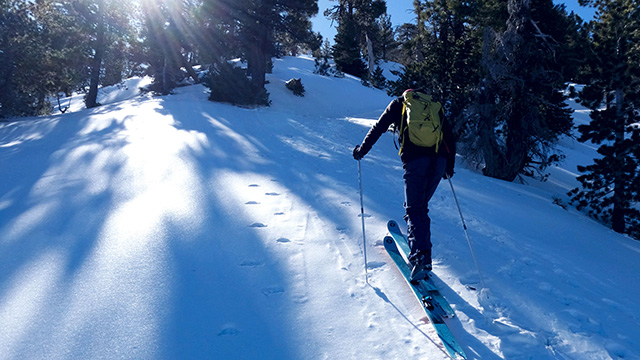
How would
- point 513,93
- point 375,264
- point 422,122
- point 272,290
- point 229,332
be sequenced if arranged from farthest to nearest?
point 513,93
point 375,264
point 422,122
point 272,290
point 229,332

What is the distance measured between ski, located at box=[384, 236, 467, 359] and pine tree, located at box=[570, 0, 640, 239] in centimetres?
970

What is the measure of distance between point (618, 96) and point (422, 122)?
386 inches

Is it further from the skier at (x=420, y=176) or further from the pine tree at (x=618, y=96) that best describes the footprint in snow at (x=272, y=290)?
the pine tree at (x=618, y=96)

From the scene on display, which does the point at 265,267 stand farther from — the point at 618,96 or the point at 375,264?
the point at 618,96

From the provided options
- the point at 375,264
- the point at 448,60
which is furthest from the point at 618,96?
the point at 375,264

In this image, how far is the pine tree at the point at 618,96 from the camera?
9.46 m

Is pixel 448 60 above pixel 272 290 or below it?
above

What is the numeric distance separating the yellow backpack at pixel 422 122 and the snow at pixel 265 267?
1.43 metres

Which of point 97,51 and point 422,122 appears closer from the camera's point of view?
point 422,122

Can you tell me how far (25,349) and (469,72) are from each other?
13.0 metres

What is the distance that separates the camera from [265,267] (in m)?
3.73

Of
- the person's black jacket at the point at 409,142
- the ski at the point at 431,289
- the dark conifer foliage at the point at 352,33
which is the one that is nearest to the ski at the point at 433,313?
the ski at the point at 431,289

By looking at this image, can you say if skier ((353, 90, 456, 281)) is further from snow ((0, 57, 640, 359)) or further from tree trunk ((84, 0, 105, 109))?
tree trunk ((84, 0, 105, 109))

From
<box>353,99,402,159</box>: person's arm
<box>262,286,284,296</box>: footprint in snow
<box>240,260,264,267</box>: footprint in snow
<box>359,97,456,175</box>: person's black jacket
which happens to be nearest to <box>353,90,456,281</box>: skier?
<box>359,97,456,175</box>: person's black jacket
